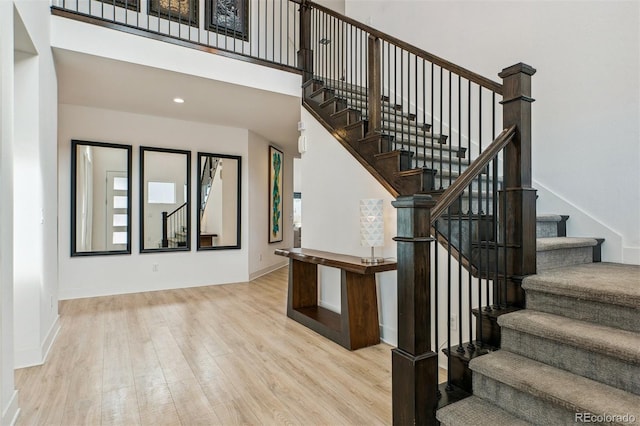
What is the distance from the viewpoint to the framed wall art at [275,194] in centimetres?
659

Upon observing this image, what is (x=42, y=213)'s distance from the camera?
271 cm

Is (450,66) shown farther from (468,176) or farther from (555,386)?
(555,386)

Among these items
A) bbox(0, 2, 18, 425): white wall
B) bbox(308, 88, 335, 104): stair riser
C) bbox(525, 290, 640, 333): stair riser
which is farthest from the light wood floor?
bbox(308, 88, 335, 104): stair riser

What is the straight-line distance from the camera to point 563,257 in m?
2.33

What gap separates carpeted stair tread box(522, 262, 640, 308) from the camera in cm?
160

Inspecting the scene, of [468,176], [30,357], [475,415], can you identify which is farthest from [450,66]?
[30,357]

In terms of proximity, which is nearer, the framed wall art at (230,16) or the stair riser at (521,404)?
the stair riser at (521,404)

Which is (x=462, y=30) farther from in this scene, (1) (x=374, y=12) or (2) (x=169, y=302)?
(2) (x=169, y=302)

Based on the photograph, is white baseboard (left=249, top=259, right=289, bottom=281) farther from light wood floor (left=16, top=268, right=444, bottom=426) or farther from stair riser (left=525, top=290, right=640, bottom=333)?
stair riser (left=525, top=290, right=640, bottom=333)

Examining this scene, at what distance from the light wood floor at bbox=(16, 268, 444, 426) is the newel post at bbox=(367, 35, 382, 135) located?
1951mm

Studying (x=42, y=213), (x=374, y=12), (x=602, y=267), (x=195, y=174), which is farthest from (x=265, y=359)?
(x=374, y=12)

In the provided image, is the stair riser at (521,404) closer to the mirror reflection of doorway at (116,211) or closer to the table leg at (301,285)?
the table leg at (301,285)

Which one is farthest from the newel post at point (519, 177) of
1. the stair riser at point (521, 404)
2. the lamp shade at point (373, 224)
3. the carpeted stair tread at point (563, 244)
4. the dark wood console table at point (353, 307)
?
the lamp shade at point (373, 224)

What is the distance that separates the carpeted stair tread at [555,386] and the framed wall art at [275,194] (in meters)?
5.24
